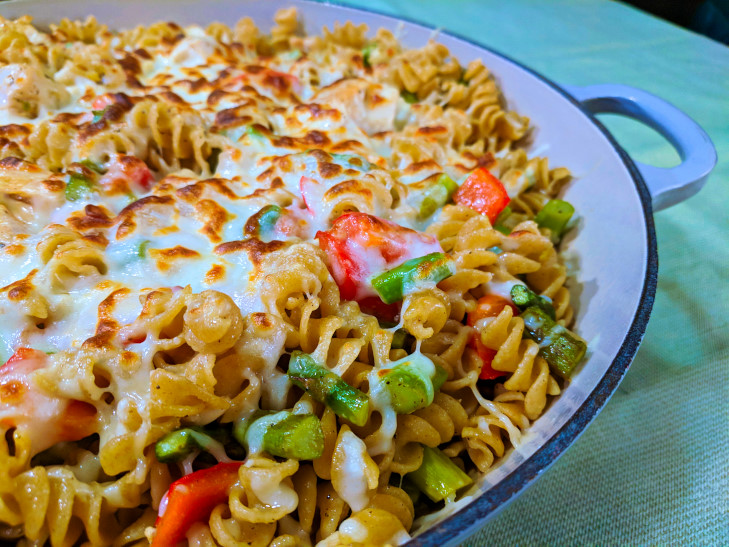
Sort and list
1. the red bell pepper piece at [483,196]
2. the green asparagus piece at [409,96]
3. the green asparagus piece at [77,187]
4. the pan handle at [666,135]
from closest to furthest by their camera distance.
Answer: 1. the green asparagus piece at [77,187]
2. the pan handle at [666,135]
3. the red bell pepper piece at [483,196]
4. the green asparagus piece at [409,96]

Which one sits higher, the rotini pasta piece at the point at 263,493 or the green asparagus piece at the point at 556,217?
the green asparagus piece at the point at 556,217

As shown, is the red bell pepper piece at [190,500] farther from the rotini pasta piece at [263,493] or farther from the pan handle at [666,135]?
the pan handle at [666,135]

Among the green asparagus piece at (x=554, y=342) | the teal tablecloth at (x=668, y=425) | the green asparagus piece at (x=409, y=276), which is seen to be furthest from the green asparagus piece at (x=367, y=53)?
the green asparagus piece at (x=554, y=342)

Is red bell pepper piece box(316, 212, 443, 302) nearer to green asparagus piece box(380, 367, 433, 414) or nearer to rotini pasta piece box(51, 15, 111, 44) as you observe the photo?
green asparagus piece box(380, 367, 433, 414)

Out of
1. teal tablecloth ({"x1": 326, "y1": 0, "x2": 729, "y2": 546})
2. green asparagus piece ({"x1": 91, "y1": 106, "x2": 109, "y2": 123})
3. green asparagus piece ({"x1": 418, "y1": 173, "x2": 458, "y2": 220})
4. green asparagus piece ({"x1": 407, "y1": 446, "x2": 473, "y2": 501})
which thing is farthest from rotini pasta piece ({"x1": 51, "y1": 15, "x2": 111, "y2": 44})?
teal tablecloth ({"x1": 326, "y1": 0, "x2": 729, "y2": 546})

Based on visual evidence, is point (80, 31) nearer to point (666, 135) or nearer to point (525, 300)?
point (525, 300)

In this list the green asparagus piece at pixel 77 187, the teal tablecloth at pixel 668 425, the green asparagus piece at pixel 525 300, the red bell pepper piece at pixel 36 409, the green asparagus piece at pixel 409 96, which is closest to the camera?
the red bell pepper piece at pixel 36 409

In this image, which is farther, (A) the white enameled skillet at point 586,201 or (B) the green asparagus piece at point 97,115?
(B) the green asparagus piece at point 97,115

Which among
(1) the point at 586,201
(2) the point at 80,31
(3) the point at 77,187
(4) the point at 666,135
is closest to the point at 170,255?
(3) the point at 77,187
